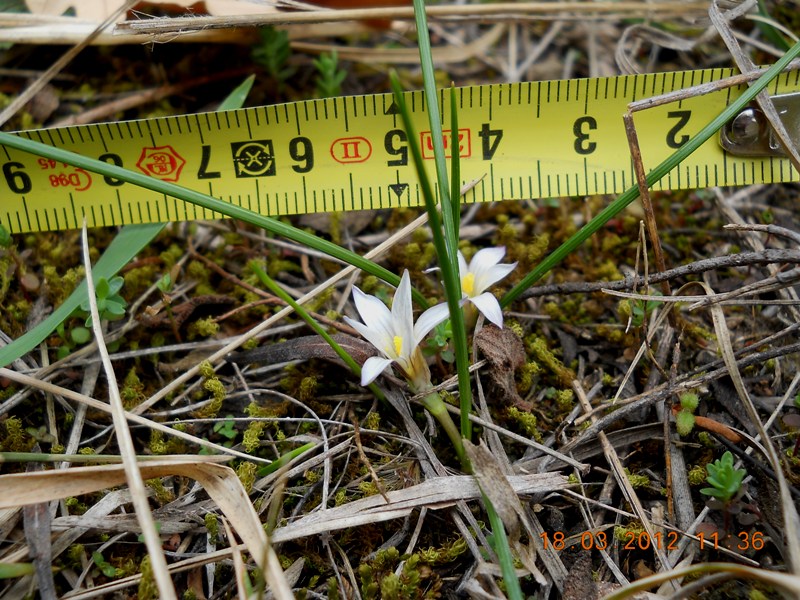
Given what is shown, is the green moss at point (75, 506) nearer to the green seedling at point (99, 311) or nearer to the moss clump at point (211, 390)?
the moss clump at point (211, 390)

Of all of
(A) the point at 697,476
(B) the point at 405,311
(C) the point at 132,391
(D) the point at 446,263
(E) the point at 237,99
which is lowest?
(A) the point at 697,476

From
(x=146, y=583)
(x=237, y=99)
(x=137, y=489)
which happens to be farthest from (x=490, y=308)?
(x=237, y=99)

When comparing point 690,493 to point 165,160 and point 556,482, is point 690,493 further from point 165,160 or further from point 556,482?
point 165,160

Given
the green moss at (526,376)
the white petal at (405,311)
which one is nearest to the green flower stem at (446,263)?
the white petal at (405,311)

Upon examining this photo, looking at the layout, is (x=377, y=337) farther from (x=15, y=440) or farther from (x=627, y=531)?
(x=15, y=440)

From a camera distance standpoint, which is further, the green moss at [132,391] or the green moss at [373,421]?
the green moss at [132,391]
